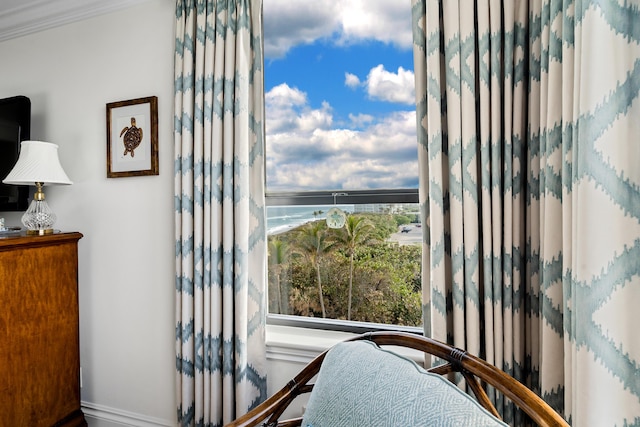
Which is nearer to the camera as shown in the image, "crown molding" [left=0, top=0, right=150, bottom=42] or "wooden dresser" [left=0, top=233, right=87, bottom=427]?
"wooden dresser" [left=0, top=233, right=87, bottom=427]

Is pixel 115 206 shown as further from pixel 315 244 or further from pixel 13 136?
pixel 315 244

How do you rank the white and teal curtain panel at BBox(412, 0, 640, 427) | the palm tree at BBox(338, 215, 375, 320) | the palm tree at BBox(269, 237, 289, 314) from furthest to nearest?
the palm tree at BBox(269, 237, 289, 314)
the palm tree at BBox(338, 215, 375, 320)
the white and teal curtain panel at BBox(412, 0, 640, 427)

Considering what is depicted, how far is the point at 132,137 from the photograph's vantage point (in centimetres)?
214

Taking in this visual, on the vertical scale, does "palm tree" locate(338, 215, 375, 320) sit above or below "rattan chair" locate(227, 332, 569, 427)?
above

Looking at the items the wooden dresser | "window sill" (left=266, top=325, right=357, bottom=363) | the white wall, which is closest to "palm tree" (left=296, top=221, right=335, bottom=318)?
"window sill" (left=266, top=325, right=357, bottom=363)

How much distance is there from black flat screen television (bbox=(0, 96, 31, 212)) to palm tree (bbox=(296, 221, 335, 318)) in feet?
5.54

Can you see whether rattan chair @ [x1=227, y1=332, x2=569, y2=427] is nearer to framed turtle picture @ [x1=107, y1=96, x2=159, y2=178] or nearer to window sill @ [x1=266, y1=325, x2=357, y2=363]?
window sill @ [x1=266, y1=325, x2=357, y2=363]

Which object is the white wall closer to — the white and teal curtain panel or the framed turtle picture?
the framed turtle picture


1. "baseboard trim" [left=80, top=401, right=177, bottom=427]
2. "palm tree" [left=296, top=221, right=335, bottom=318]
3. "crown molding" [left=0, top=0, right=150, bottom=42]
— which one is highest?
"crown molding" [left=0, top=0, right=150, bottom=42]

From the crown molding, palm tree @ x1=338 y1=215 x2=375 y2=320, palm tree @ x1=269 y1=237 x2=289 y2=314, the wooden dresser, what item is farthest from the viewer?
the crown molding

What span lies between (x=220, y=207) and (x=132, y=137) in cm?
73

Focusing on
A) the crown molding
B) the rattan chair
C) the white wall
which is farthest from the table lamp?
the rattan chair

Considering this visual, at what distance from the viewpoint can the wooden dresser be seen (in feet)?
5.85

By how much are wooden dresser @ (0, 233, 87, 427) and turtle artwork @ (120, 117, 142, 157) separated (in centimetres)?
54
